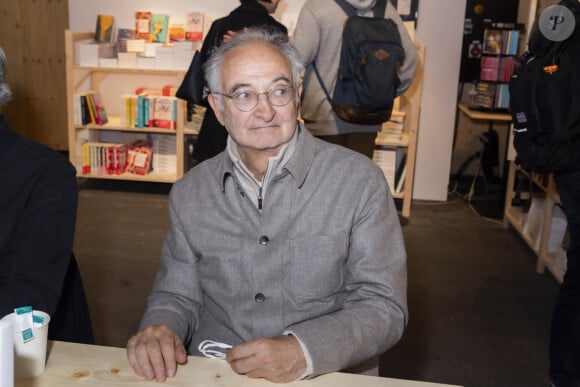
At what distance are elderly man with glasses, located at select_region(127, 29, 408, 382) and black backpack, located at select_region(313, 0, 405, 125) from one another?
1.93 metres

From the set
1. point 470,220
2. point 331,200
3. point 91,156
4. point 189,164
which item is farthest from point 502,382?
point 91,156

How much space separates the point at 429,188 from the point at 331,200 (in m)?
4.24

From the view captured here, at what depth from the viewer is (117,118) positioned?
591 cm

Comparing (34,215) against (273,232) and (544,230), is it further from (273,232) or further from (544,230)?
(544,230)

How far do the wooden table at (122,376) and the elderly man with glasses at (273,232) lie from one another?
0.66 feet

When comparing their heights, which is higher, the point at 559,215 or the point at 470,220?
the point at 559,215

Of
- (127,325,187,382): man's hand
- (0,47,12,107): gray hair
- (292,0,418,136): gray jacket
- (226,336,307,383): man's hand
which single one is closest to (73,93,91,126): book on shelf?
(292,0,418,136): gray jacket

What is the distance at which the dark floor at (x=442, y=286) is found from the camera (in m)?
3.14

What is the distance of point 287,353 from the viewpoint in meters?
1.35

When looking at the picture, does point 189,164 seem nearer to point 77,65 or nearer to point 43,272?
point 77,65

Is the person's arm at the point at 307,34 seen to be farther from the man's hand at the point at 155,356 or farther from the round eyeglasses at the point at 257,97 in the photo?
the man's hand at the point at 155,356

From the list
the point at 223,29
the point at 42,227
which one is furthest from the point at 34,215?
the point at 223,29

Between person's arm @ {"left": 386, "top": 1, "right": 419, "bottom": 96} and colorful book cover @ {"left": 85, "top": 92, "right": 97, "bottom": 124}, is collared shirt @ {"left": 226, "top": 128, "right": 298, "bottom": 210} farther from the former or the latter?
colorful book cover @ {"left": 85, "top": 92, "right": 97, "bottom": 124}

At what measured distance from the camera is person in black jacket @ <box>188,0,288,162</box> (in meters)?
3.49
